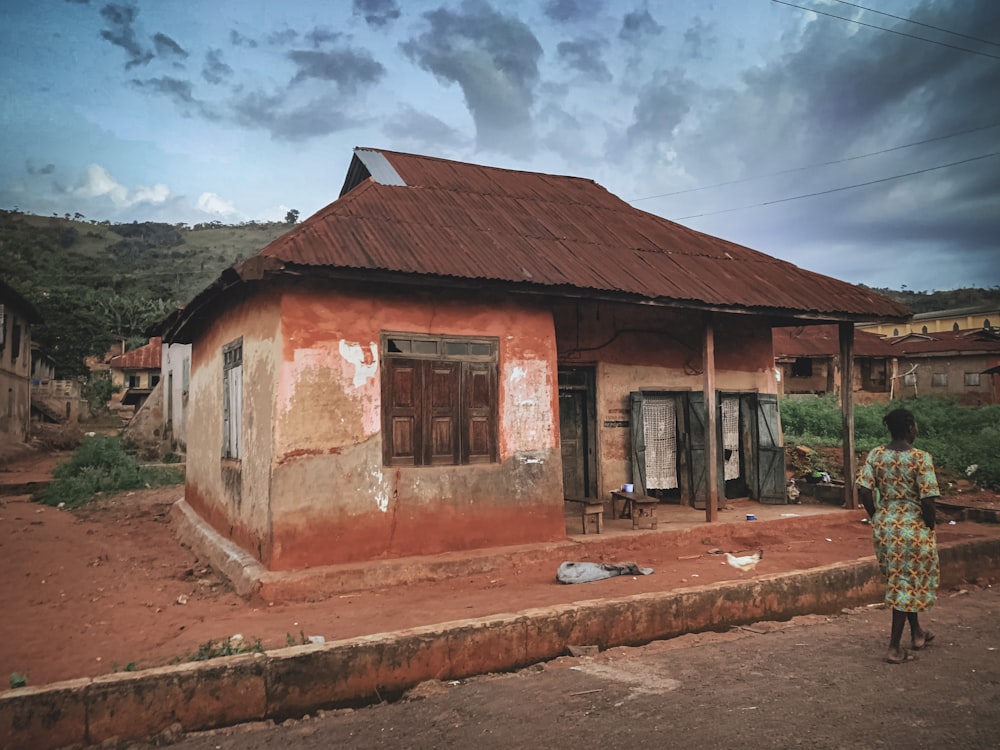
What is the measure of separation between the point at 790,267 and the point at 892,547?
7.63m

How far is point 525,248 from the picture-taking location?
8562 mm

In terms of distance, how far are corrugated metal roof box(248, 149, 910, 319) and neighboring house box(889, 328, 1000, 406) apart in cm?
2568

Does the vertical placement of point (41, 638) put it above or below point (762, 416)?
below

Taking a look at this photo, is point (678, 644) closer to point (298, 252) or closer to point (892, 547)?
point (892, 547)

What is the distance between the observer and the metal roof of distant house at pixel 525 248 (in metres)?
7.05

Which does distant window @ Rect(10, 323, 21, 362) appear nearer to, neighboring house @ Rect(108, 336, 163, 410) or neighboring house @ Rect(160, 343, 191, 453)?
neighboring house @ Rect(160, 343, 191, 453)

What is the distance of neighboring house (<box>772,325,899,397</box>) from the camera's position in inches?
1246

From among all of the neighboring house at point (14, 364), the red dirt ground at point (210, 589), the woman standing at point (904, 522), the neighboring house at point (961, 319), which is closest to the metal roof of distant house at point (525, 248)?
the red dirt ground at point (210, 589)

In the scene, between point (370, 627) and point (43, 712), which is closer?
point (43, 712)

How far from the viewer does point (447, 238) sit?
26.7 ft

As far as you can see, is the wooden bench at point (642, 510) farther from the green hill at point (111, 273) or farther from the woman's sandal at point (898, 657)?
the green hill at point (111, 273)

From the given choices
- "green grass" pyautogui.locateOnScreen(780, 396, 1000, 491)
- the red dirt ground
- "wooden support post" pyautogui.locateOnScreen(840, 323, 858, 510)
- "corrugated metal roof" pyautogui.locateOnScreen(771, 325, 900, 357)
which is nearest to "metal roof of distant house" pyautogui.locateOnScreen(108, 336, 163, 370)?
the red dirt ground

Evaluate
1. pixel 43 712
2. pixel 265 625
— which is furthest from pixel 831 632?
pixel 43 712

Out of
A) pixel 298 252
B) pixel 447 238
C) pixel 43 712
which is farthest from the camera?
pixel 447 238
